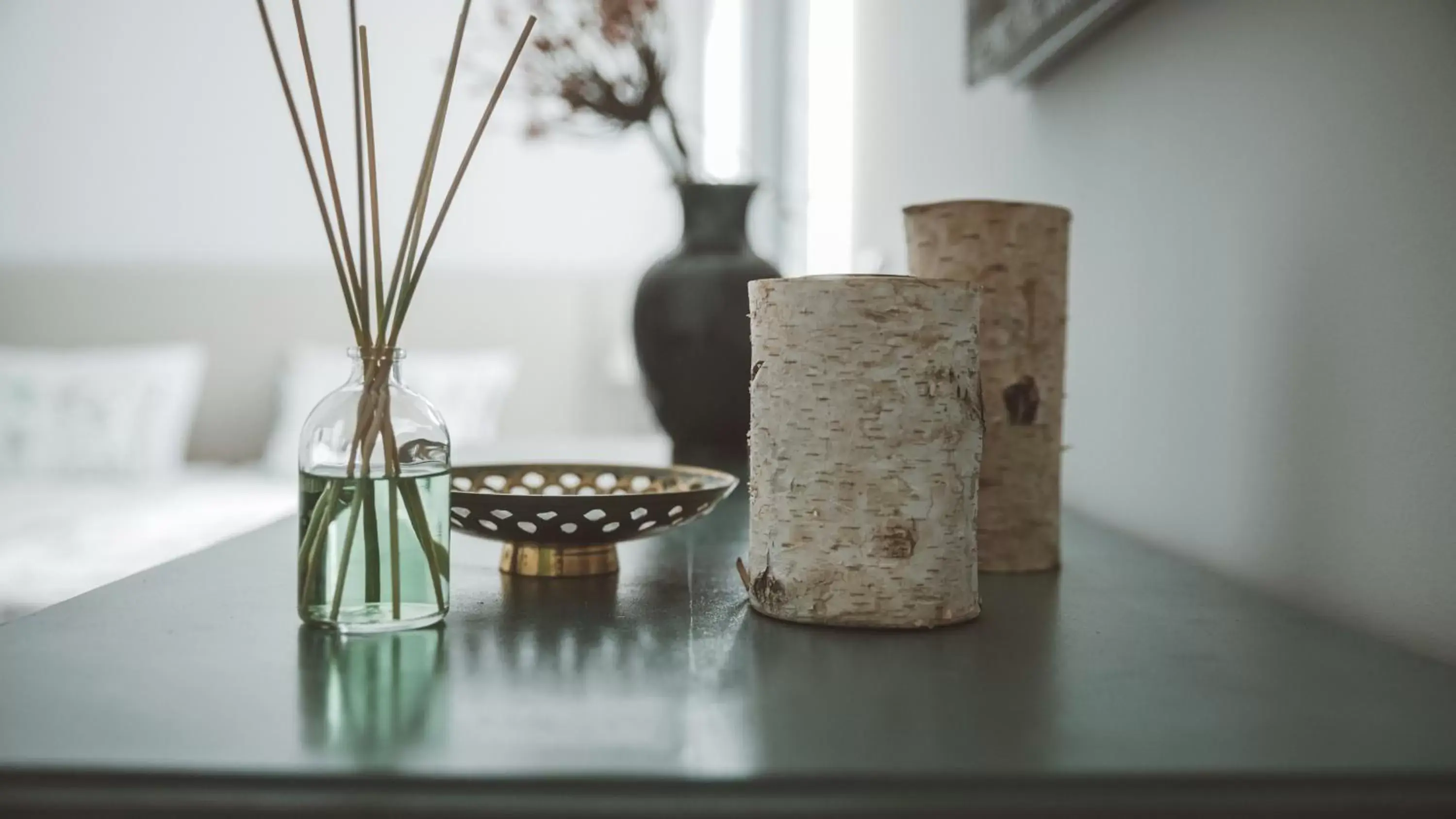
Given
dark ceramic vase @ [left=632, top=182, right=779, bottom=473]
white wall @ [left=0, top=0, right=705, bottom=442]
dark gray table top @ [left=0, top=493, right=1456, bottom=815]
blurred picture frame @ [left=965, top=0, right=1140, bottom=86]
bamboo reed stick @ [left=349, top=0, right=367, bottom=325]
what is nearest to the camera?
dark gray table top @ [left=0, top=493, right=1456, bottom=815]

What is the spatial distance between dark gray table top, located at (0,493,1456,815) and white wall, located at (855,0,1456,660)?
0.08 m

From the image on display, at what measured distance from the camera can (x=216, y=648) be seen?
553 millimetres

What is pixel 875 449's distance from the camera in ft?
1.99

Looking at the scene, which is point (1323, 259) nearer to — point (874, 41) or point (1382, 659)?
point (1382, 659)

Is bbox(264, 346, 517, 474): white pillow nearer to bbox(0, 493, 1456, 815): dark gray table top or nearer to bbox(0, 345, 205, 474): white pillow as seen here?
bbox(0, 345, 205, 474): white pillow

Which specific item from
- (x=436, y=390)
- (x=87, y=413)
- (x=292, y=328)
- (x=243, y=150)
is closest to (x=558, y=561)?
(x=436, y=390)

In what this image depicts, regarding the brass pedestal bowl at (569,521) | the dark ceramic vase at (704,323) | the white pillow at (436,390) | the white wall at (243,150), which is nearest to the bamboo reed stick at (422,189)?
the brass pedestal bowl at (569,521)

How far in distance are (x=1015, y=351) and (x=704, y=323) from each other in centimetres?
65

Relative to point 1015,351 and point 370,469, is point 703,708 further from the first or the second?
point 1015,351

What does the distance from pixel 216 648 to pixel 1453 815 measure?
504 millimetres

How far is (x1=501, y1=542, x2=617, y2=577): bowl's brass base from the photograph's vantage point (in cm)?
76

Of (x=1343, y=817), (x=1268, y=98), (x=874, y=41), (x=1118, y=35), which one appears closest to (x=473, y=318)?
(x=874, y=41)

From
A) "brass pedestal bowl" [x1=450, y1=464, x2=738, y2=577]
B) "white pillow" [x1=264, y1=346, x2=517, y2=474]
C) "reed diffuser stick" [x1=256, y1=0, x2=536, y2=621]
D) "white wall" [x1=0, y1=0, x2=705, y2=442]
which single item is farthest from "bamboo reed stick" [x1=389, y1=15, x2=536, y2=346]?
"white wall" [x1=0, y1=0, x2=705, y2=442]

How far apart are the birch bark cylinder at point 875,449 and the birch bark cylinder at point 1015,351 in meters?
0.17
